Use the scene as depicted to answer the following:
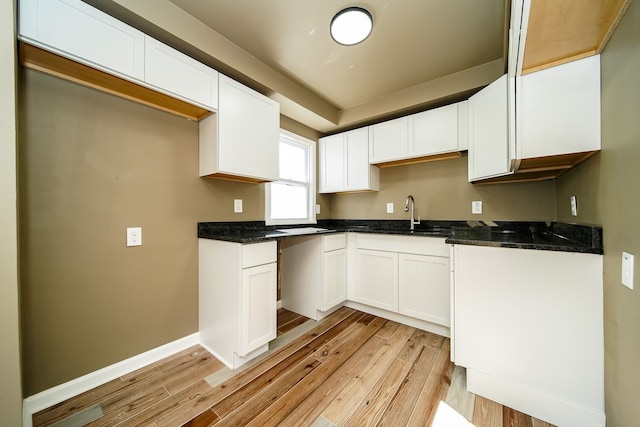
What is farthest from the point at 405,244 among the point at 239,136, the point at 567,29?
the point at 239,136

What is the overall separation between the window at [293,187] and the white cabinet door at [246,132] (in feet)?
1.72

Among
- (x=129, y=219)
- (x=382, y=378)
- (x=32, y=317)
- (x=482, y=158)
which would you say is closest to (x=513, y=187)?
(x=482, y=158)

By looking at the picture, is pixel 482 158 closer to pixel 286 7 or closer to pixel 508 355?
pixel 508 355

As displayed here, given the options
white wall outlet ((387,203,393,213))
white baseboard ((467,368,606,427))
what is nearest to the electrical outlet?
white baseboard ((467,368,606,427))

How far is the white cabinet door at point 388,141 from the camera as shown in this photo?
8.68ft

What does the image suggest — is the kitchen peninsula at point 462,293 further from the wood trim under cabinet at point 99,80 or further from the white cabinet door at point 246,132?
the wood trim under cabinet at point 99,80

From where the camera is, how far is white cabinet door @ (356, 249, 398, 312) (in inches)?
95.0

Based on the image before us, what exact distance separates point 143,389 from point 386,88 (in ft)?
10.9

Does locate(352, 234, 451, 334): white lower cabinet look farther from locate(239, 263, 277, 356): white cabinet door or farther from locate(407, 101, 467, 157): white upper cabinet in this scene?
locate(239, 263, 277, 356): white cabinet door

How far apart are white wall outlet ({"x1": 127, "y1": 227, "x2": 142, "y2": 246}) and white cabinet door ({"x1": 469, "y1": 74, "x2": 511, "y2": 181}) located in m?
2.73

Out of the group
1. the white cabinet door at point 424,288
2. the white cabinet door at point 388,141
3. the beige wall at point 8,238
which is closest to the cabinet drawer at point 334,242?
the white cabinet door at point 424,288

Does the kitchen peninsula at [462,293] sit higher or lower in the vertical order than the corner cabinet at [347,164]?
lower

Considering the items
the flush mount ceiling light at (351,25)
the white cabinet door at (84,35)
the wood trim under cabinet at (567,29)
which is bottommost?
the wood trim under cabinet at (567,29)

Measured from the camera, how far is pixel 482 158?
2.03 meters
